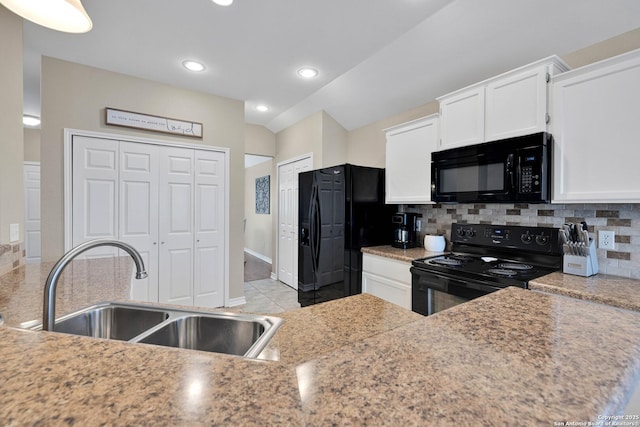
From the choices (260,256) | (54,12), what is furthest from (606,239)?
(260,256)

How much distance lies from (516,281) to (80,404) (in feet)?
6.57

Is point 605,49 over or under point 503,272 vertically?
over

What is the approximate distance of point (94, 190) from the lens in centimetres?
282

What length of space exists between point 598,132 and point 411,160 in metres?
1.31

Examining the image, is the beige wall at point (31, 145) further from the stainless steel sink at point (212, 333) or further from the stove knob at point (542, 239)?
the stove knob at point (542, 239)

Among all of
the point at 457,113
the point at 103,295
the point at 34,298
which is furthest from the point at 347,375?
the point at 457,113

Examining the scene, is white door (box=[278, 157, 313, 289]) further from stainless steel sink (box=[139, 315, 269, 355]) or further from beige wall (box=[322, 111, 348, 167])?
stainless steel sink (box=[139, 315, 269, 355])

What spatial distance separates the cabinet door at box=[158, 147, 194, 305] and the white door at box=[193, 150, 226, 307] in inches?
2.7

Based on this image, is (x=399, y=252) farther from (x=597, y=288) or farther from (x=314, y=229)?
(x=597, y=288)

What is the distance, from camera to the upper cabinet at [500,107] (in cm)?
183

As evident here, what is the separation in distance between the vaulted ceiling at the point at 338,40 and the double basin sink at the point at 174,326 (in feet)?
6.55

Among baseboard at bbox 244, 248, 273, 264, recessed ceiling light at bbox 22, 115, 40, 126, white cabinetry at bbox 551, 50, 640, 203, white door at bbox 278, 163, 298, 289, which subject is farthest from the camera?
baseboard at bbox 244, 248, 273, 264

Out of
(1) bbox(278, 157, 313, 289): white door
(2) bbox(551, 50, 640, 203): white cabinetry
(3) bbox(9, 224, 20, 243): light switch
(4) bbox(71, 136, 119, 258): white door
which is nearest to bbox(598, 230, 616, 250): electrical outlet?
(2) bbox(551, 50, 640, 203): white cabinetry

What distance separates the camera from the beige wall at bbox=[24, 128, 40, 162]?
423 centimetres
